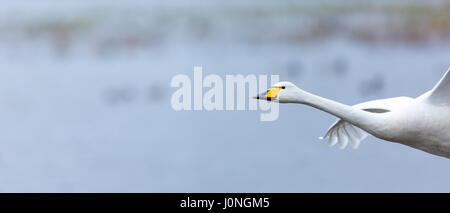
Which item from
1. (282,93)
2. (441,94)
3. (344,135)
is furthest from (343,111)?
(344,135)

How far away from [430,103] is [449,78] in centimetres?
14

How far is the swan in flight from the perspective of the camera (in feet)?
10.6

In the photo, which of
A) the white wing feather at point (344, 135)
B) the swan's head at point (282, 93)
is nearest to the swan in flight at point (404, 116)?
the swan's head at point (282, 93)

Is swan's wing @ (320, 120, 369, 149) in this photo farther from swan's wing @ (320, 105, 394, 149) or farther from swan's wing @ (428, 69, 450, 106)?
swan's wing @ (428, 69, 450, 106)

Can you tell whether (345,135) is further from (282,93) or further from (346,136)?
(282,93)

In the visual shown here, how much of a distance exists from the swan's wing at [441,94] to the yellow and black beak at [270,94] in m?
0.52

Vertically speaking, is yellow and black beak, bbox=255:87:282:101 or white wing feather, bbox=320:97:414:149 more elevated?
white wing feather, bbox=320:97:414:149

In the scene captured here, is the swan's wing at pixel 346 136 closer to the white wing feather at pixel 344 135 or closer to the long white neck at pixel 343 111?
the white wing feather at pixel 344 135

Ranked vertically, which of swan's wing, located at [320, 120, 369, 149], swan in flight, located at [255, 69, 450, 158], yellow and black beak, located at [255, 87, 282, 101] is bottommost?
swan in flight, located at [255, 69, 450, 158]

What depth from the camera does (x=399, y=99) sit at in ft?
11.3

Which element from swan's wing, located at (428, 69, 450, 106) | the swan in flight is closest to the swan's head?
the swan in flight

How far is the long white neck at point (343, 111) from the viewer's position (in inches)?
127

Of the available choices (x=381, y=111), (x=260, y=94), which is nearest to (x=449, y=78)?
(x=381, y=111)

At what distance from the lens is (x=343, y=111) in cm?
324
